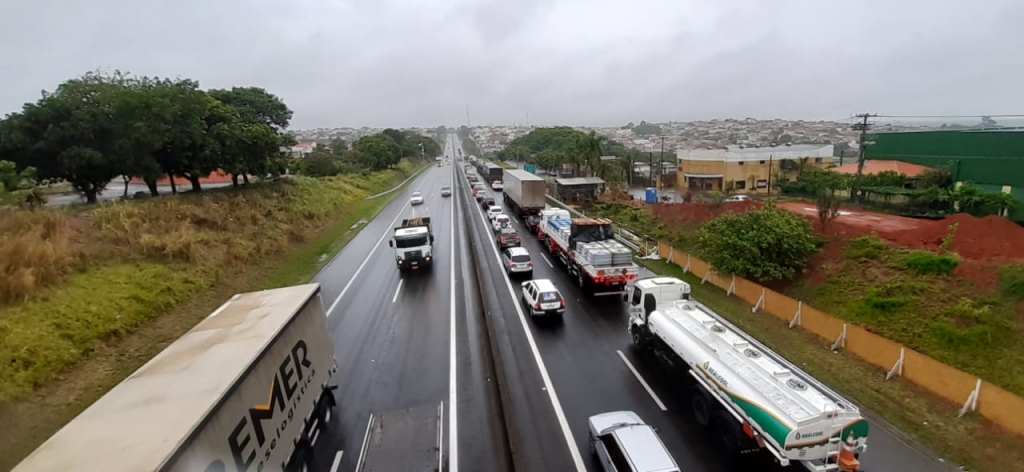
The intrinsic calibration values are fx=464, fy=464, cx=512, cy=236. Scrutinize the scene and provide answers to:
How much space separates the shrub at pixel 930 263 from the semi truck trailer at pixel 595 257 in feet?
34.4

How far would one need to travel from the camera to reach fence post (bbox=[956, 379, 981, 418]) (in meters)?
11.7

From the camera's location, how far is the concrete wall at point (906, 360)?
36.6 ft

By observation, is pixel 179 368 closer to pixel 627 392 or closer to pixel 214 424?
pixel 214 424

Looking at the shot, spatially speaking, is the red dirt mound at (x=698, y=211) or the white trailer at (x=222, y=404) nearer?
the white trailer at (x=222, y=404)

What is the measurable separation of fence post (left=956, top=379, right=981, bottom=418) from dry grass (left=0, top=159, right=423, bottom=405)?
24.2m

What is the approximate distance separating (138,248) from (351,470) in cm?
1816

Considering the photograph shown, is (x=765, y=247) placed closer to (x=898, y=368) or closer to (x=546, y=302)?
(x=898, y=368)

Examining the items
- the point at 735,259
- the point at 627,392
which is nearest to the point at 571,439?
the point at 627,392

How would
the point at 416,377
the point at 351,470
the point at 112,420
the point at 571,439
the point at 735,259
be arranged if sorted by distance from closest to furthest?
the point at 112,420 < the point at 351,470 < the point at 571,439 < the point at 416,377 < the point at 735,259

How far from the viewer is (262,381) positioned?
8.34 m

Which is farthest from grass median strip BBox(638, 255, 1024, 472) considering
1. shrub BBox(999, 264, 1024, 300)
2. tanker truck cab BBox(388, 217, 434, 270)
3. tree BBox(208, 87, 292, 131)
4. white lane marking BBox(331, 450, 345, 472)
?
tree BBox(208, 87, 292, 131)

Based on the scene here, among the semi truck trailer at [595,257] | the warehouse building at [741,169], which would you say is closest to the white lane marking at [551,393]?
the semi truck trailer at [595,257]

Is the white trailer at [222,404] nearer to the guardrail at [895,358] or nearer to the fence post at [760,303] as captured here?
the guardrail at [895,358]

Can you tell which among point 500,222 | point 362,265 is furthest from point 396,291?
point 500,222
